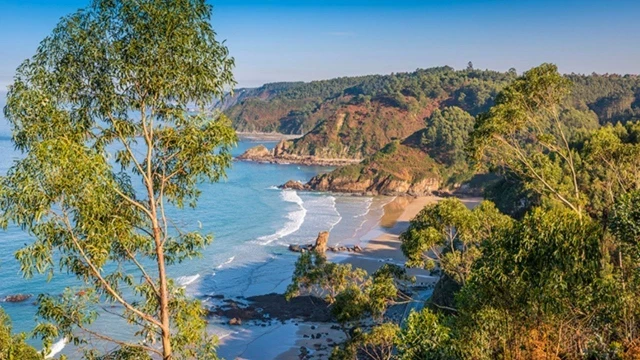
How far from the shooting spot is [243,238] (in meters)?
48.0

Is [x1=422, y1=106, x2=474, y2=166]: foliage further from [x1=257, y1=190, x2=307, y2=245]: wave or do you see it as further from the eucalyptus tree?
the eucalyptus tree

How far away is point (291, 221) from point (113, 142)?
48.3m

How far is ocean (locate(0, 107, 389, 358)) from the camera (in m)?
31.4

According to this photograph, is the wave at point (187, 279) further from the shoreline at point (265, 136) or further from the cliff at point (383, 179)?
the shoreline at point (265, 136)

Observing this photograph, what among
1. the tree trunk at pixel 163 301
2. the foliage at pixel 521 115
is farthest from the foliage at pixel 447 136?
the tree trunk at pixel 163 301

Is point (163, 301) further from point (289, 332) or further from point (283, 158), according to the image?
point (283, 158)

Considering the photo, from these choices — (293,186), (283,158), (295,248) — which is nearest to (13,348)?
(295,248)

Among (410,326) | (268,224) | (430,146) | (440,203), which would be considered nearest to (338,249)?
(268,224)

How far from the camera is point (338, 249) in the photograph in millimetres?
44594

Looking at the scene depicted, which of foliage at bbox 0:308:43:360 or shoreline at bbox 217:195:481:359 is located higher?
foliage at bbox 0:308:43:360

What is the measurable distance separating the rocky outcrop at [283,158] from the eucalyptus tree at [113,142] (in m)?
102

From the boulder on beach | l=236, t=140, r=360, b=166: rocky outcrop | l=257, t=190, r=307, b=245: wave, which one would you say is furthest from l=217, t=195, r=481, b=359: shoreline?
l=236, t=140, r=360, b=166: rocky outcrop

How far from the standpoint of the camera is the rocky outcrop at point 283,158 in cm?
11181

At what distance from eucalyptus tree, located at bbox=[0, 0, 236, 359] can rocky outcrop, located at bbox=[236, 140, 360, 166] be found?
102254 mm
